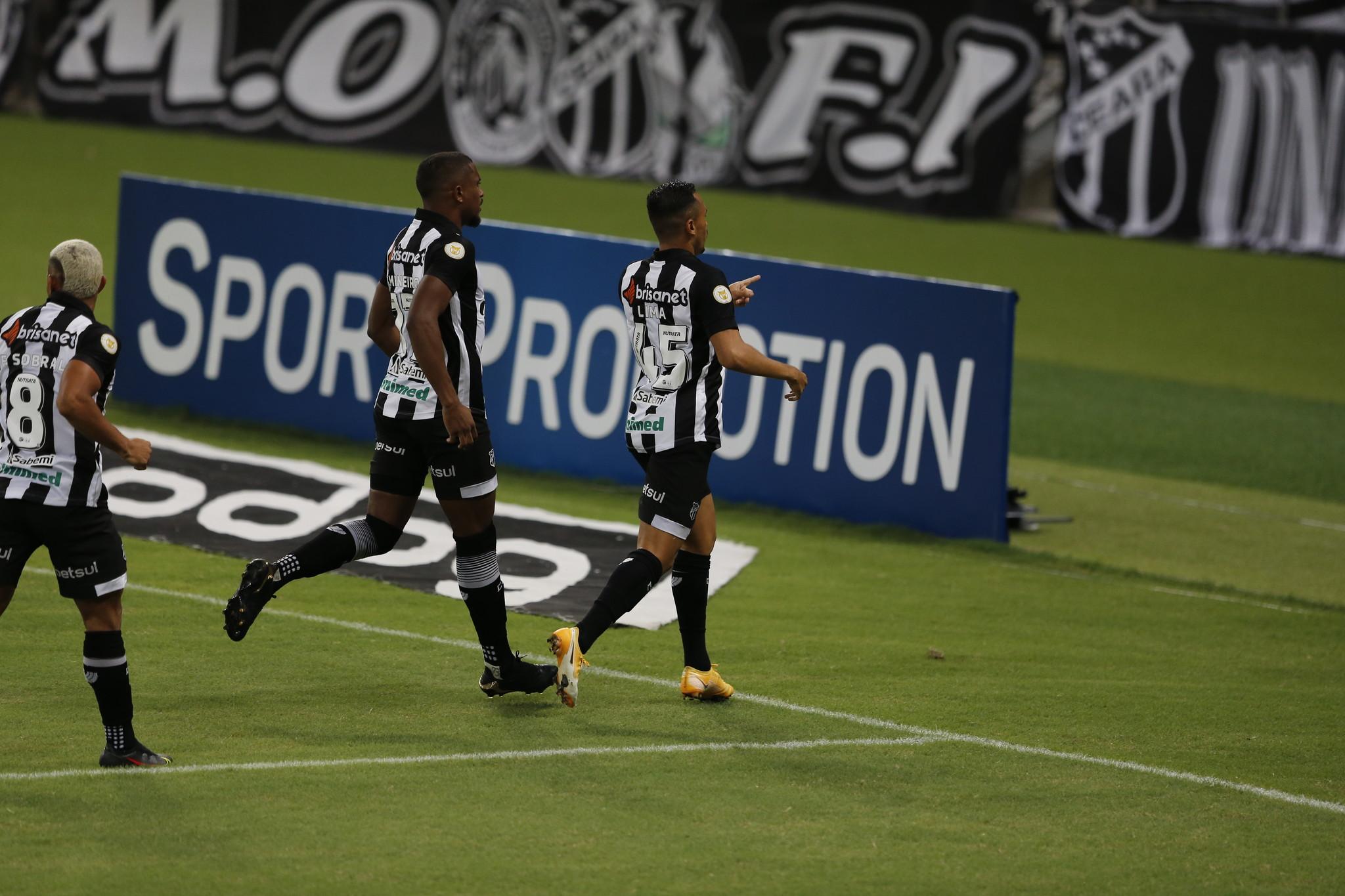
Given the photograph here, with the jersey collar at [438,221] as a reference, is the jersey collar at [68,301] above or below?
below

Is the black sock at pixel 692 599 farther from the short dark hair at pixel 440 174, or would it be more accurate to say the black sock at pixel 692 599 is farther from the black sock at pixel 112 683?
the black sock at pixel 112 683

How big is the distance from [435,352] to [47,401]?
4.66 ft

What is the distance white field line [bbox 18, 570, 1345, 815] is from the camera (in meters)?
6.43

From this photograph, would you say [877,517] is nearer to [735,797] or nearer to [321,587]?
[321,587]

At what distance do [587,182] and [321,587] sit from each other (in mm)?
20130

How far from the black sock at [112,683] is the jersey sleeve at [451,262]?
178 centimetres

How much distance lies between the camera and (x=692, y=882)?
522cm

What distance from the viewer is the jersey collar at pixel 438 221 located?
6.85 metres

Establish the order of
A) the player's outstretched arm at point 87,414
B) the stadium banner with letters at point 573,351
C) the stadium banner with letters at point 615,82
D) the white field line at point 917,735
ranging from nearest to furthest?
the player's outstretched arm at point 87,414, the white field line at point 917,735, the stadium banner with letters at point 573,351, the stadium banner with letters at point 615,82

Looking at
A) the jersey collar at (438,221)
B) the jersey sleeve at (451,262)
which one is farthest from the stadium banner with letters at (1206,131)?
the jersey sleeve at (451,262)

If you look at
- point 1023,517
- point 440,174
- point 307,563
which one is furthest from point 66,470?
point 1023,517

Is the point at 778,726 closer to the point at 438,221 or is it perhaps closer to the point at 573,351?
the point at 438,221

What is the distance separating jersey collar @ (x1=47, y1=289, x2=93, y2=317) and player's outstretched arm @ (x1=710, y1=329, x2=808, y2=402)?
2.31 meters

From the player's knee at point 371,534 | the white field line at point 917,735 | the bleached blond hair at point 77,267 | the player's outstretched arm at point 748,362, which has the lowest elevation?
the white field line at point 917,735
